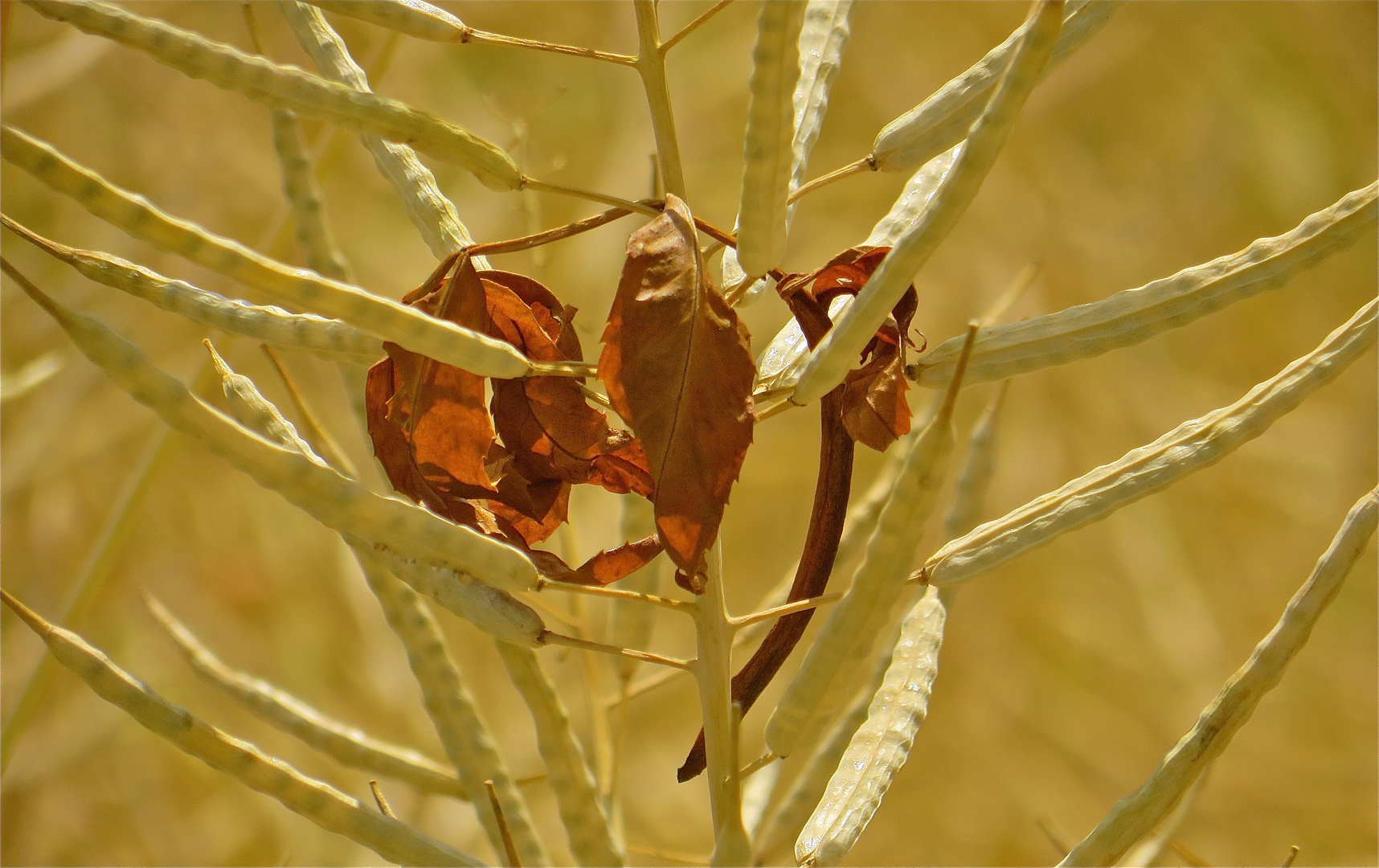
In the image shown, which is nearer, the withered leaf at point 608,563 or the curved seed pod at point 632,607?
the withered leaf at point 608,563

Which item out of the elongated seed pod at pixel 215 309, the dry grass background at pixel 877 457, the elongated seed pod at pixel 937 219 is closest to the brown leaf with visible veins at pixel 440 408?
the elongated seed pod at pixel 215 309

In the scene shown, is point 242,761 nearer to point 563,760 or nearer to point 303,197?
point 563,760

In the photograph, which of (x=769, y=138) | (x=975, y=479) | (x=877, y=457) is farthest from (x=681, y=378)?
(x=877, y=457)

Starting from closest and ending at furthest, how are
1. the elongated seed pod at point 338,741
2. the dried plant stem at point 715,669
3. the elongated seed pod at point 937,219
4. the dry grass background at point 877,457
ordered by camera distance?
the elongated seed pod at point 937,219 → the dried plant stem at point 715,669 → the elongated seed pod at point 338,741 → the dry grass background at point 877,457

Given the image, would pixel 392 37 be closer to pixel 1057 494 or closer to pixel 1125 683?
pixel 1057 494

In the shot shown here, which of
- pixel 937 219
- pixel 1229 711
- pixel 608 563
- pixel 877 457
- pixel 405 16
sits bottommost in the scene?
pixel 877 457

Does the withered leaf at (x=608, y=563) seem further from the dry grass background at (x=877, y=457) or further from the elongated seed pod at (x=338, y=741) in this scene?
the dry grass background at (x=877, y=457)
